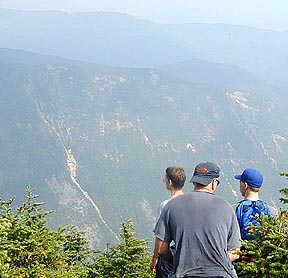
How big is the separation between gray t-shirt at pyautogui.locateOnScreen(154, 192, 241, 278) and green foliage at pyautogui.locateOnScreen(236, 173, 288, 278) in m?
0.63

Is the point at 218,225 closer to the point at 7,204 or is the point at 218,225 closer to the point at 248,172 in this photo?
the point at 248,172

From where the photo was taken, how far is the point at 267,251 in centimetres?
594

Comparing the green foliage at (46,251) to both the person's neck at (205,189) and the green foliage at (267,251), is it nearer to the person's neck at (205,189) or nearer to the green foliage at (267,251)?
the person's neck at (205,189)

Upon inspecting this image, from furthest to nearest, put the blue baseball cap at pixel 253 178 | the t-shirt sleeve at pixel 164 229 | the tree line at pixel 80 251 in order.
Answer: the blue baseball cap at pixel 253 178
the tree line at pixel 80 251
the t-shirt sleeve at pixel 164 229

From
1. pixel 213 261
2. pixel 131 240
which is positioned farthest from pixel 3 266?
pixel 131 240

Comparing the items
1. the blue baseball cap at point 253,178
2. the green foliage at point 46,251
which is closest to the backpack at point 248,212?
the blue baseball cap at point 253,178

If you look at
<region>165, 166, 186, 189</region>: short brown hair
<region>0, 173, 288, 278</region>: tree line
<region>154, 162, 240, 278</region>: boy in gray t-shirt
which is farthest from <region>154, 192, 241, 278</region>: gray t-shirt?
<region>165, 166, 186, 189</region>: short brown hair

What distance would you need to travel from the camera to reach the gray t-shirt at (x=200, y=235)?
16.9 feet

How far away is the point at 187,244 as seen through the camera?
17.1 feet

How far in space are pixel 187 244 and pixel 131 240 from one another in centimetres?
1000

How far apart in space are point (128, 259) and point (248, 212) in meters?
8.83

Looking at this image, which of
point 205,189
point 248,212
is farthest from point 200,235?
point 248,212

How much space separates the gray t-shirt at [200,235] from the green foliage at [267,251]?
63cm

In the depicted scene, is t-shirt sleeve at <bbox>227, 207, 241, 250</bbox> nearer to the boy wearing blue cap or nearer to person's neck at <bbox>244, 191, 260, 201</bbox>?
the boy wearing blue cap
